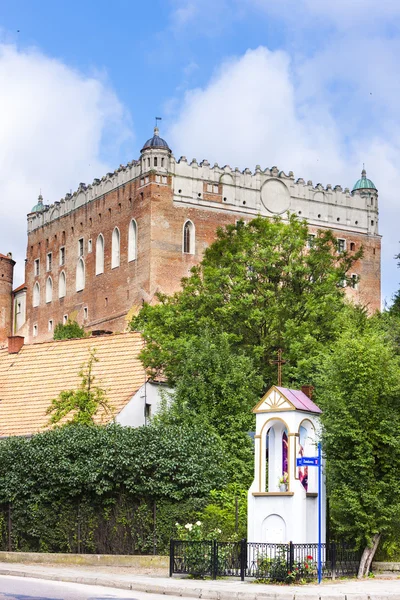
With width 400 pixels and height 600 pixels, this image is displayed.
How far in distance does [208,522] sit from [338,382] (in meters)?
4.52

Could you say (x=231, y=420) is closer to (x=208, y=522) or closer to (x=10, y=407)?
(x=208, y=522)

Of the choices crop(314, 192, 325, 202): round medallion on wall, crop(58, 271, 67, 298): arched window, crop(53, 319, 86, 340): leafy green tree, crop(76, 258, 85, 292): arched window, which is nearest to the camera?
crop(53, 319, 86, 340): leafy green tree

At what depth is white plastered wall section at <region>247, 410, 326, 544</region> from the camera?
913 inches

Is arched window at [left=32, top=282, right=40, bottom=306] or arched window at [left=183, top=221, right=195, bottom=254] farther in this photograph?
arched window at [left=32, top=282, right=40, bottom=306]

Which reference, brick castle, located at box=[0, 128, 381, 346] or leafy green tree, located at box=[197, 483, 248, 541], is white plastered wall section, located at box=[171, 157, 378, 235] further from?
leafy green tree, located at box=[197, 483, 248, 541]

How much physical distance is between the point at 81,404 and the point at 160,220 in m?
44.4

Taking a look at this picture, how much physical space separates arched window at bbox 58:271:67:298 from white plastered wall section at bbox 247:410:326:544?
69416mm

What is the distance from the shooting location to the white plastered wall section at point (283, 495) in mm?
23188

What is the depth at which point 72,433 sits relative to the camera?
29.2 m

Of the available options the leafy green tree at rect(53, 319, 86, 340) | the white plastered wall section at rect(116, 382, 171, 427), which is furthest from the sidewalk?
the leafy green tree at rect(53, 319, 86, 340)

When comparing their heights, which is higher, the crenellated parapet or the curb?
the crenellated parapet

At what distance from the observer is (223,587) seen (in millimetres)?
20844

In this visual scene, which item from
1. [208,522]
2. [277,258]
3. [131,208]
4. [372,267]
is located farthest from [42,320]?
[208,522]

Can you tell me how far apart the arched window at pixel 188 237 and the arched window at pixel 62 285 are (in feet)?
54.1
